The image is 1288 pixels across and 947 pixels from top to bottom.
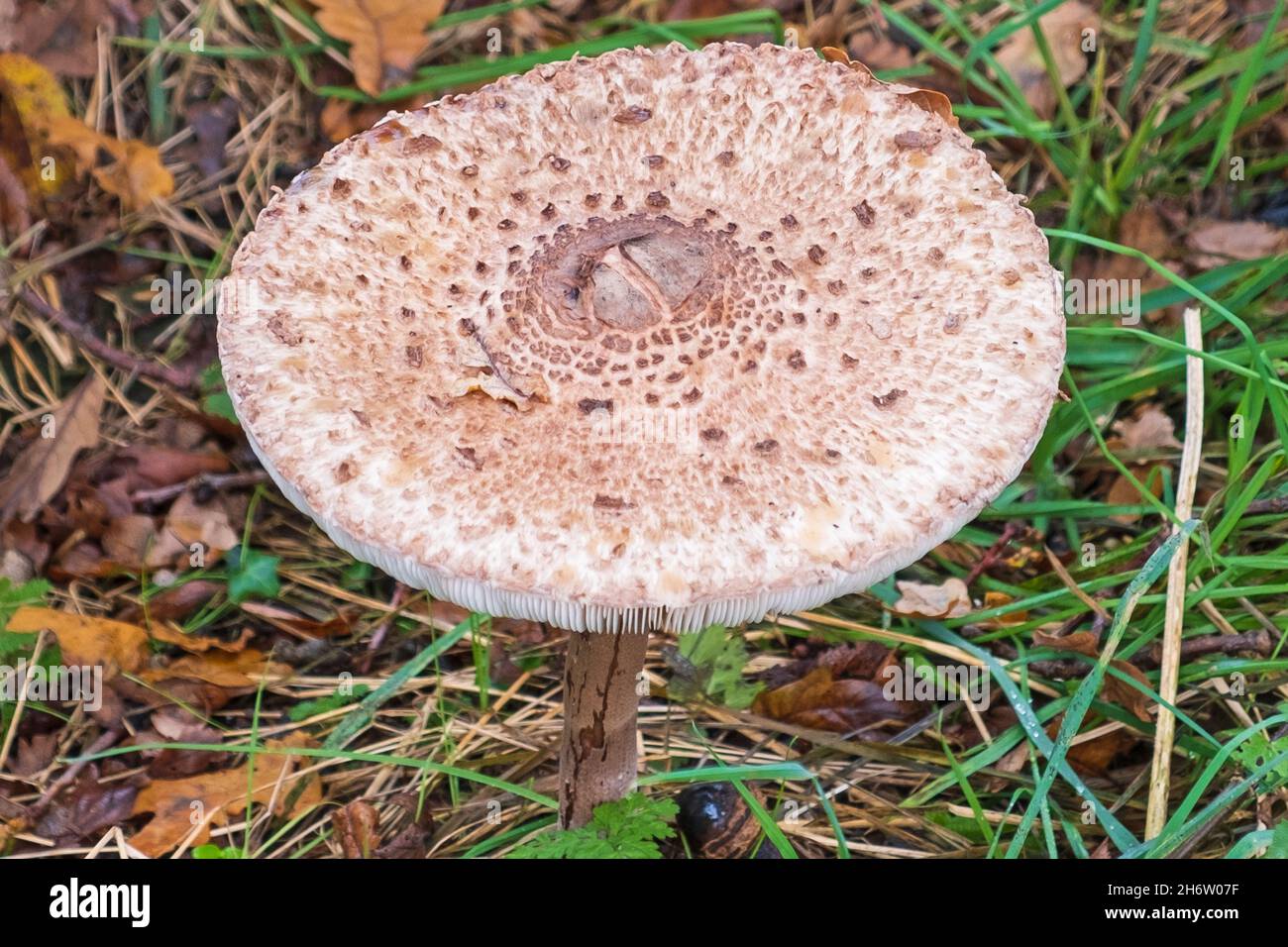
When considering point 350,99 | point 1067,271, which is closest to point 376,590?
point 350,99

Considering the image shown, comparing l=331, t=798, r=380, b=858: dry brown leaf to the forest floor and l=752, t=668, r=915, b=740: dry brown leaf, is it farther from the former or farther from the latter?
l=752, t=668, r=915, b=740: dry brown leaf

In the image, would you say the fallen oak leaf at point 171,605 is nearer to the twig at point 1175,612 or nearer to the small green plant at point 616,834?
the small green plant at point 616,834

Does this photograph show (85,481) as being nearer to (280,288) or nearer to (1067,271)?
(280,288)

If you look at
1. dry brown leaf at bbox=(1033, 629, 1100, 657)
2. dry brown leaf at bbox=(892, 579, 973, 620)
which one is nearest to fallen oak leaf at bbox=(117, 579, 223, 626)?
dry brown leaf at bbox=(892, 579, 973, 620)

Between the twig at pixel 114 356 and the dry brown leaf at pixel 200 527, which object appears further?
the twig at pixel 114 356

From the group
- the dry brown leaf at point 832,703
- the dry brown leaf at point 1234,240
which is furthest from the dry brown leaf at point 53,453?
the dry brown leaf at point 1234,240
